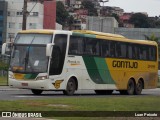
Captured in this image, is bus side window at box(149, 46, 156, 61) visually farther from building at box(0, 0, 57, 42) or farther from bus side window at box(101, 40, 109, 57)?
building at box(0, 0, 57, 42)

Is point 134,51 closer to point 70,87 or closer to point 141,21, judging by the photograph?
point 70,87

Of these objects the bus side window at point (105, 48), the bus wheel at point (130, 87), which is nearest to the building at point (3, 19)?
the bus wheel at point (130, 87)

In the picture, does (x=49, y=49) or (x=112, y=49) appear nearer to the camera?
(x=49, y=49)

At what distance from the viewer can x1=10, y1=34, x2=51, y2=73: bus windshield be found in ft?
88.7

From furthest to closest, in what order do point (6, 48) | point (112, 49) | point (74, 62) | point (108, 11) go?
point (108, 11) < point (112, 49) < point (74, 62) < point (6, 48)

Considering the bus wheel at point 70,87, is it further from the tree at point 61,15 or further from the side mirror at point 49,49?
the tree at point 61,15

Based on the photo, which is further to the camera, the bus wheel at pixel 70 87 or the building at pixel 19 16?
the building at pixel 19 16

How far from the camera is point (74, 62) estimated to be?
28.7 m

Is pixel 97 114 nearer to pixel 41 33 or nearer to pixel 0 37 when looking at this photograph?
pixel 41 33

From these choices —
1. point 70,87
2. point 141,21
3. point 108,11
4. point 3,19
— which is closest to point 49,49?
point 70,87

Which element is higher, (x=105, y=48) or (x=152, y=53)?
(x=105, y=48)

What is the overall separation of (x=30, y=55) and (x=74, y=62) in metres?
Result: 2.67

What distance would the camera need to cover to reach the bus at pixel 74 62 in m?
27.1

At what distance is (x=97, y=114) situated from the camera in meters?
16.3
